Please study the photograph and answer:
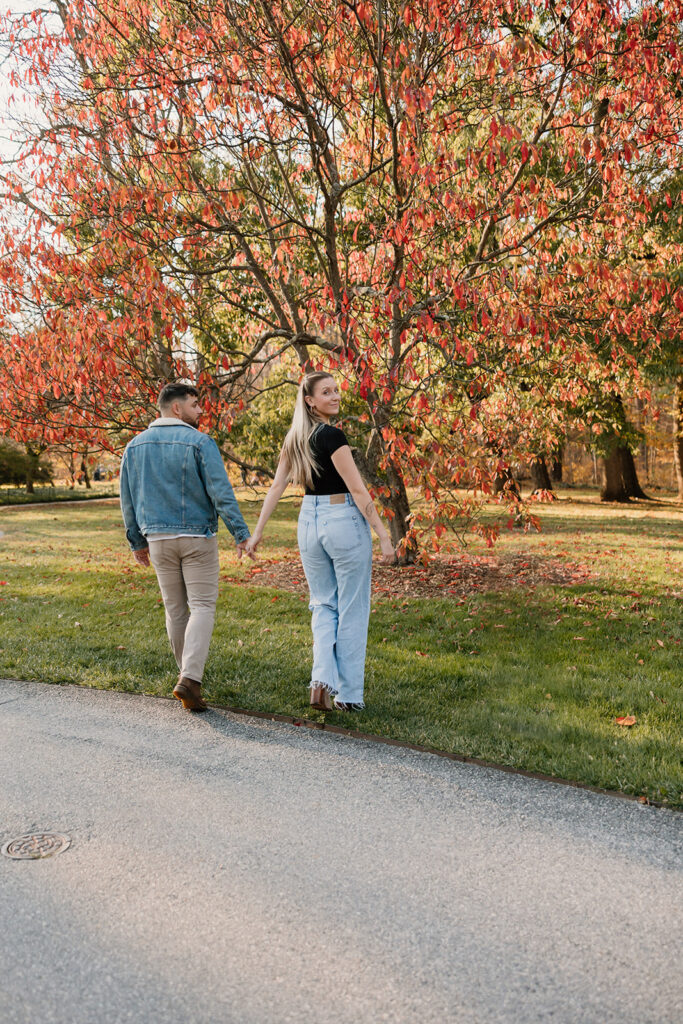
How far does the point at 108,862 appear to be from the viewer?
3.07 m

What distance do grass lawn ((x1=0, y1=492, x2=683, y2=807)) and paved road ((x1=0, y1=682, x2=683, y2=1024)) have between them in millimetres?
474

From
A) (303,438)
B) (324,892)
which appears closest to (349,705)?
(303,438)

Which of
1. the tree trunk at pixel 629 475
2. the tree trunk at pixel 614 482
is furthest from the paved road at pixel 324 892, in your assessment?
the tree trunk at pixel 629 475

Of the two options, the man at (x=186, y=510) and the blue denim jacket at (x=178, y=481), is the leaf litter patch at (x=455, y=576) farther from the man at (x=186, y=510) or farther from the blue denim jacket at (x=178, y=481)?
the blue denim jacket at (x=178, y=481)

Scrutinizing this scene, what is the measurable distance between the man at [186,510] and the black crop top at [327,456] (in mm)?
581

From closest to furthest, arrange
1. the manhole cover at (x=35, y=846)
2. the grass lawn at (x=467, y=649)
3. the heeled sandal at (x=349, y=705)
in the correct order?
the manhole cover at (x=35, y=846)
the grass lawn at (x=467, y=649)
the heeled sandal at (x=349, y=705)

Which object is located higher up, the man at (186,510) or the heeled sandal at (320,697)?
the man at (186,510)

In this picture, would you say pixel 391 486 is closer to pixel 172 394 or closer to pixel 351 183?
pixel 351 183

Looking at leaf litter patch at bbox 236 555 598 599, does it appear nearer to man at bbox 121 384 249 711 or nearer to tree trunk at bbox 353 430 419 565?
tree trunk at bbox 353 430 419 565

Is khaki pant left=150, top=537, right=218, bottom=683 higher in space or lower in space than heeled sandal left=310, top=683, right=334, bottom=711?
higher

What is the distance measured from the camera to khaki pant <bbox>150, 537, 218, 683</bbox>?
4.84 metres

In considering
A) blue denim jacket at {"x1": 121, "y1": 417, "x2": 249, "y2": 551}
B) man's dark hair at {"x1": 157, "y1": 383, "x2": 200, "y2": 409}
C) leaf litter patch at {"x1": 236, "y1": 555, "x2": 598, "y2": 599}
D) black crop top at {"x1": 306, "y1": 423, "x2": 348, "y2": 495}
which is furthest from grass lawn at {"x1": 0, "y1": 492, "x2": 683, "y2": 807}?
man's dark hair at {"x1": 157, "y1": 383, "x2": 200, "y2": 409}

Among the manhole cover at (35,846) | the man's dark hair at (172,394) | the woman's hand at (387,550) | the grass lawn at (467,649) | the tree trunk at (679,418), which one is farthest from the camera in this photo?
the tree trunk at (679,418)

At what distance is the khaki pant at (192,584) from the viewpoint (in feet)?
15.9
